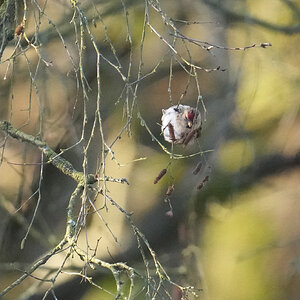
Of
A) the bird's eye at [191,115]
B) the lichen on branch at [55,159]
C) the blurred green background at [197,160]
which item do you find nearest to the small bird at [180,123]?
the bird's eye at [191,115]

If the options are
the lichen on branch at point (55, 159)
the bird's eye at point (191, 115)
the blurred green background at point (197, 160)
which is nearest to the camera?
the lichen on branch at point (55, 159)

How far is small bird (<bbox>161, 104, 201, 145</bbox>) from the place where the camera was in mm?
3199

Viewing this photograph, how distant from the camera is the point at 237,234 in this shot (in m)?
3.54

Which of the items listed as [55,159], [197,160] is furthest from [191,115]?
[55,159]

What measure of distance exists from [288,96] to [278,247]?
2.96 ft

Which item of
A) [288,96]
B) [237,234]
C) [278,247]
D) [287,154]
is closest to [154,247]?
[237,234]

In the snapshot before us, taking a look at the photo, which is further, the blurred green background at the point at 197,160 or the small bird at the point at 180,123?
the blurred green background at the point at 197,160

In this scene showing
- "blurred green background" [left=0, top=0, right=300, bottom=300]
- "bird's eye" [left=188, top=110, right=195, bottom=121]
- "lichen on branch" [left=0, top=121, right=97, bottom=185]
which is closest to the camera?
"lichen on branch" [left=0, top=121, right=97, bottom=185]

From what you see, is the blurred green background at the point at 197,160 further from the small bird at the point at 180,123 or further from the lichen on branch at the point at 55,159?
the small bird at the point at 180,123

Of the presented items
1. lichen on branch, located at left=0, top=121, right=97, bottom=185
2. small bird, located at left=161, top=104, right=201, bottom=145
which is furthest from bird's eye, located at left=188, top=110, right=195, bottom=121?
lichen on branch, located at left=0, top=121, right=97, bottom=185

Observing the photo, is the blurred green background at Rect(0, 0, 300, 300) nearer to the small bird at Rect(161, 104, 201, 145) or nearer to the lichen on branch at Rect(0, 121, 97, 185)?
the lichen on branch at Rect(0, 121, 97, 185)

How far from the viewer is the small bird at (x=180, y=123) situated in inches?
126

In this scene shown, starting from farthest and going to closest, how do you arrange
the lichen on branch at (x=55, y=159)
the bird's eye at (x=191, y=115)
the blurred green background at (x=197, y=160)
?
the blurred green background at (x=197, y=160) → the bird's eye at (x=191, y=115) → the lichen on branch at (x=55, y=159)

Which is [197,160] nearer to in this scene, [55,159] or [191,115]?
[191,115]
